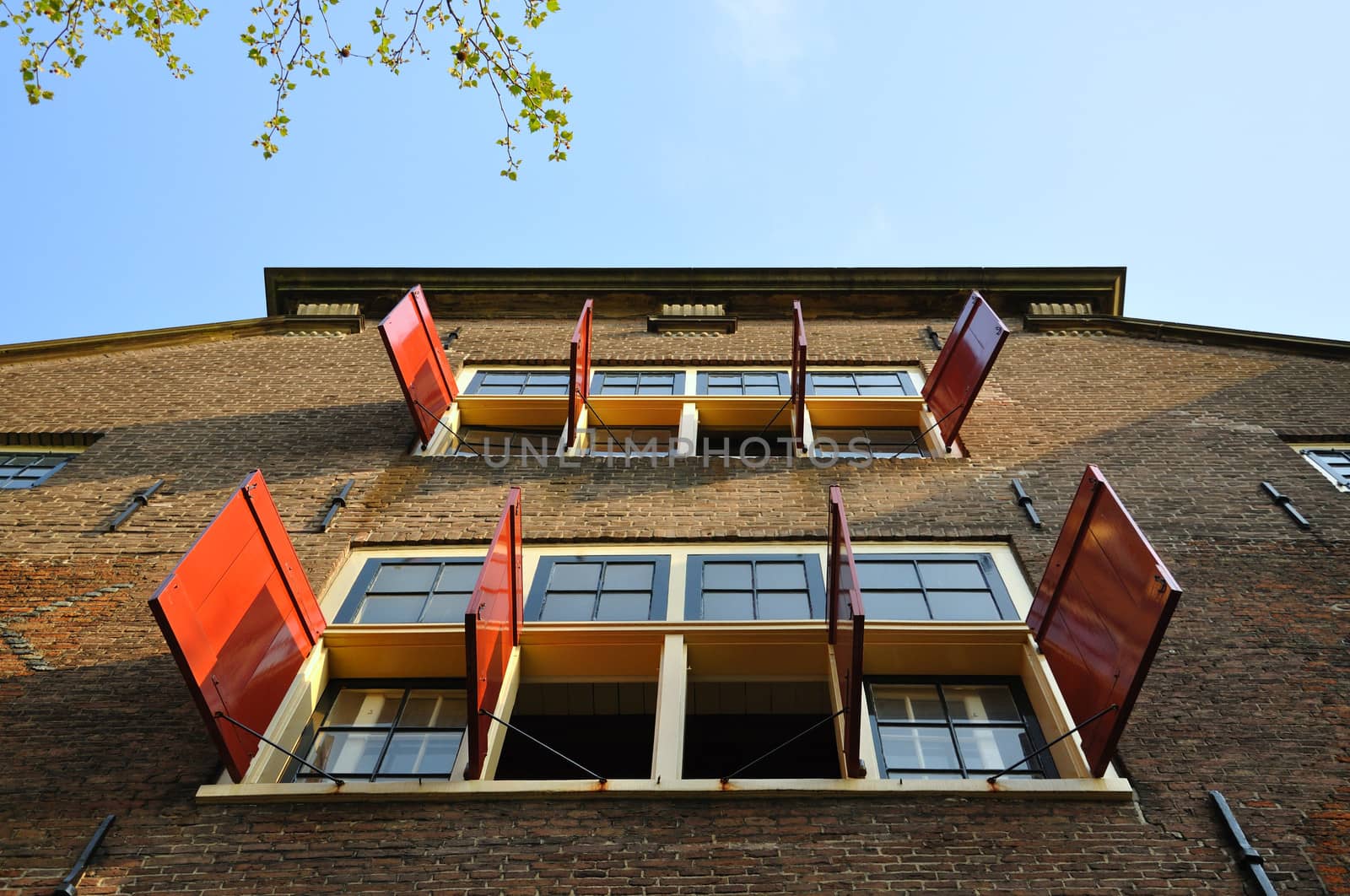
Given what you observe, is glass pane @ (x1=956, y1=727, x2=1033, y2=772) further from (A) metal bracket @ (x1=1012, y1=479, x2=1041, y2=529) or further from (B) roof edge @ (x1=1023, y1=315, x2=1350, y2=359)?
(B) roof edge @ (x1=1023, y1=315, x2=1350, y2=359)

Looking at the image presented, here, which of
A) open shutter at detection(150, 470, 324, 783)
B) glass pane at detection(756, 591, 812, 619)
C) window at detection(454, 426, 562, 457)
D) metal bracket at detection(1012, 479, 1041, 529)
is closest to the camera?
open shutter at detection(150, 470, 324, 783)

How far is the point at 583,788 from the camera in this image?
18.6 ft

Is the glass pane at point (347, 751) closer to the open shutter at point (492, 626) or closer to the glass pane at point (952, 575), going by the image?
the open shutter at point (492, 626)

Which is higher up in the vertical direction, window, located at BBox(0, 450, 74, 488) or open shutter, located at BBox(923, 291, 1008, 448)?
open shutter, located at BBox(923, 291, 1008, 448)

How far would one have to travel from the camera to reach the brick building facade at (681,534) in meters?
5.30

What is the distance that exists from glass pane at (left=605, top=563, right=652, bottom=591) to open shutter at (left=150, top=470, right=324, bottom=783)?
213 centimetres

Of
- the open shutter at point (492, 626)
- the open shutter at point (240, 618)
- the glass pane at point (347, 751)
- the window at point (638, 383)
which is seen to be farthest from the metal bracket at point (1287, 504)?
the open shutter at point (240, 618)

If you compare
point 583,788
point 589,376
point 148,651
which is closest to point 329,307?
point 589,376

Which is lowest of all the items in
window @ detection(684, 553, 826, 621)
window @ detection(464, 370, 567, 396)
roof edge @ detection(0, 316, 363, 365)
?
window @ detection(684, 553, 826, 621)

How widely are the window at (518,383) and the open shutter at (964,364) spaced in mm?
4207

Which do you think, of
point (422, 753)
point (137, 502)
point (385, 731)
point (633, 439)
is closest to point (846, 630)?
point (422, 753)

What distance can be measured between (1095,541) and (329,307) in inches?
469

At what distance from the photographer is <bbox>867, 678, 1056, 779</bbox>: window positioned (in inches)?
242

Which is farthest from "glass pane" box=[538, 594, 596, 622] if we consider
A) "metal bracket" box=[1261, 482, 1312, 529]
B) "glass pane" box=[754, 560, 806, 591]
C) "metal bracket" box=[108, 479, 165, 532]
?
"metal bracket" box=[1261, 482, 1312, 529]
